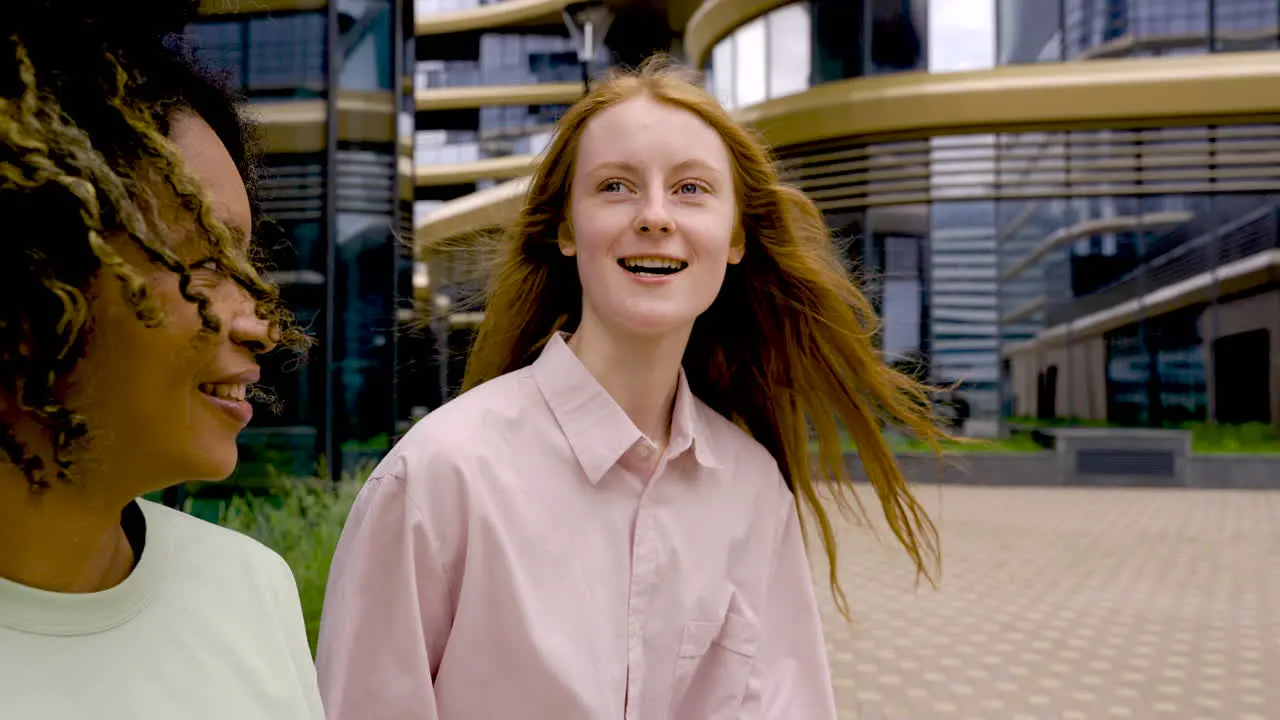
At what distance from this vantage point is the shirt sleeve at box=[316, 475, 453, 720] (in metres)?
1.63

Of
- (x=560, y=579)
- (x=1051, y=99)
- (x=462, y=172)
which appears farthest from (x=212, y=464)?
(x=462, y=172)

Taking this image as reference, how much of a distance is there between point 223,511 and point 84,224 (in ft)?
16.2

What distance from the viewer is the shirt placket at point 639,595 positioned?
5.71 ft

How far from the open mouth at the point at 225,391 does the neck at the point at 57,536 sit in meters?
0.12

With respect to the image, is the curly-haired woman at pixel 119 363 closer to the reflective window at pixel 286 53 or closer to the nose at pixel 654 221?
the nose at pixel 654 221

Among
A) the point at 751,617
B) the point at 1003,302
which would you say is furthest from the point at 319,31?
the point at 1003,302

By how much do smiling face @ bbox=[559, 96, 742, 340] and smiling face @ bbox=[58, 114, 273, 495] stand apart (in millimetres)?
945

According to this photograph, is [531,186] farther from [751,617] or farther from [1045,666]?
[1045,666]

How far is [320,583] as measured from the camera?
15.1 ft

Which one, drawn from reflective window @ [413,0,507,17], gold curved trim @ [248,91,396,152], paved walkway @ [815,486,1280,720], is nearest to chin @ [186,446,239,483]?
paved walkway @ [815,486,1280,720]

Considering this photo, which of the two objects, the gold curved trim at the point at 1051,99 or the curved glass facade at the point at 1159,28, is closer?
the gold curved trim at the point at 1051,99

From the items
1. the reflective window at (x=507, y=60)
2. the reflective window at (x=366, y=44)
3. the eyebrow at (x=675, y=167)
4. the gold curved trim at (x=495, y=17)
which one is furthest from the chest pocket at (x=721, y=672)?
the reflective window at (x=507, y=60)

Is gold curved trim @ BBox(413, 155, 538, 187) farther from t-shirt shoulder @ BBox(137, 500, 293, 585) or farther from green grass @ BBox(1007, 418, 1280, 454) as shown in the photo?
t-shirt shoulder @ BBox(137, 500, 293, 585)

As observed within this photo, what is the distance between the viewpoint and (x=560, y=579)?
1.73 meters
